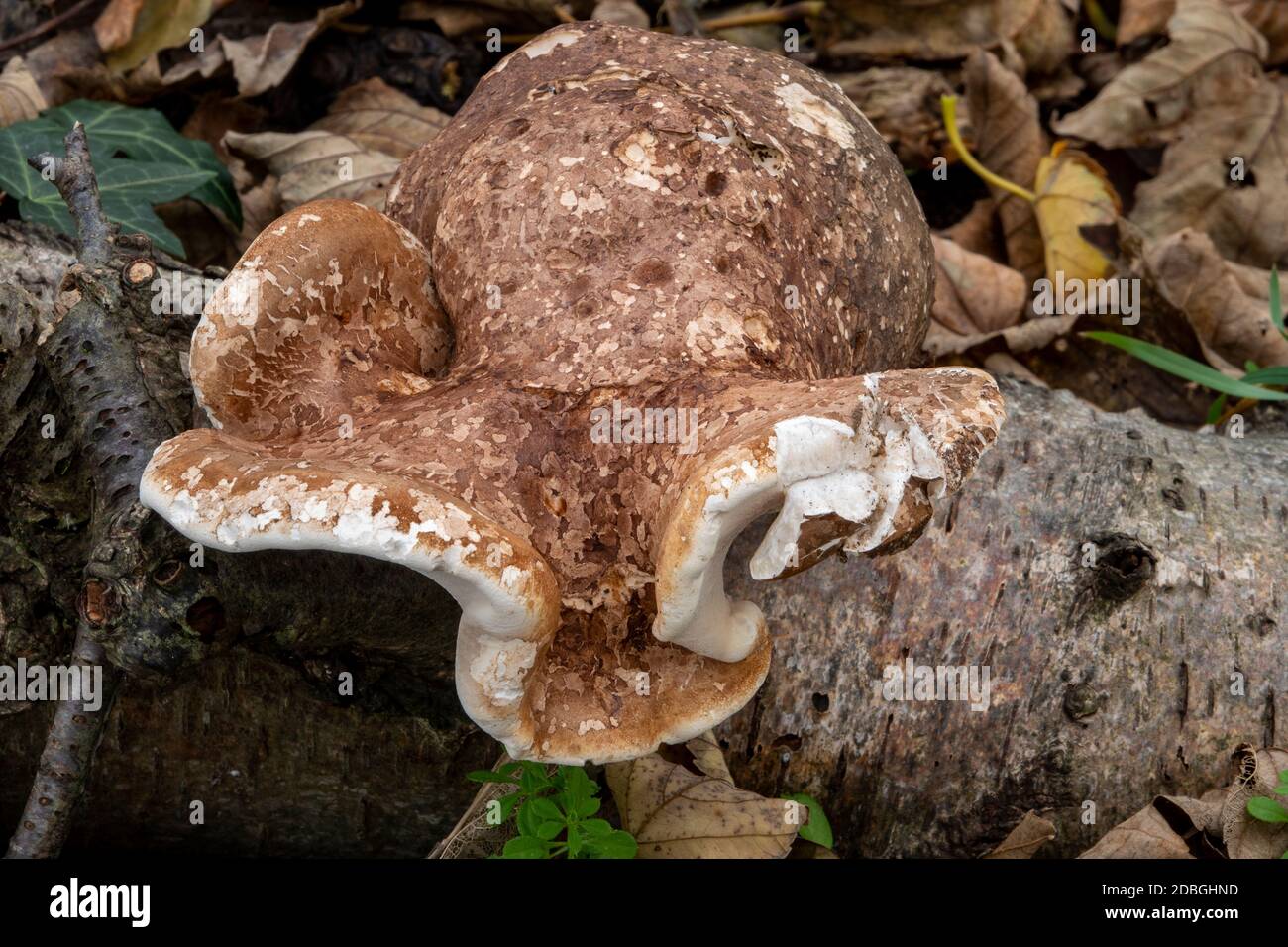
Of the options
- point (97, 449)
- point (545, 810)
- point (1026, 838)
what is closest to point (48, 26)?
point (97, 449)

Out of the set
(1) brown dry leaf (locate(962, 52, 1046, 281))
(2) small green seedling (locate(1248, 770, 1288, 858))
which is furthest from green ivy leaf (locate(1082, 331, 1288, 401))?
(2) small green seedling (locate(1248, 770, 1288, 858))

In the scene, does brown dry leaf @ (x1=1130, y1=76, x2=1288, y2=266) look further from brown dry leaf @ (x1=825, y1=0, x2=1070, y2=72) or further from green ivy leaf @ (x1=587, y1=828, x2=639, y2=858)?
green ivy leaf @ (x1=587, y1=828, x2=639, y2=858)

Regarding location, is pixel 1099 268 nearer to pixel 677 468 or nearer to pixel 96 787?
pixel 677 468

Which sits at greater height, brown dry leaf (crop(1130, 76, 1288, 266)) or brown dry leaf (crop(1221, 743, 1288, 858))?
brown dry leaf (crop(1130, 76, 1288, 266))

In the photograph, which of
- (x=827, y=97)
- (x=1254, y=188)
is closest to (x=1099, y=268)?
(x=1254, y=188)

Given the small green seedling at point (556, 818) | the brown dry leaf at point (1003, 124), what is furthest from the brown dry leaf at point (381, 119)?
the small green seedling at point (556, 818)
